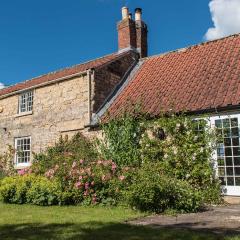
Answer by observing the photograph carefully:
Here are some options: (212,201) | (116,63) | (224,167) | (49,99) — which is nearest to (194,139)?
(224,167)

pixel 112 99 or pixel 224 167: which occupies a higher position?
pixel 112 99

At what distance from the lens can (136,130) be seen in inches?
559

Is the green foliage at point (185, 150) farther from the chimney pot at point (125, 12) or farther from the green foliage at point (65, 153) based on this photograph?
the chimney pot at point (125, 12)

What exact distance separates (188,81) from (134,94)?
265cm

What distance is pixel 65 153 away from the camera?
15.5m

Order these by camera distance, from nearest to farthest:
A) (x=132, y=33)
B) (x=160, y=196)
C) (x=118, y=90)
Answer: (x=160, y=196), (x=118, y=90), (x=132, y=33)

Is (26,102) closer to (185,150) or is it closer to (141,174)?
(185,150)

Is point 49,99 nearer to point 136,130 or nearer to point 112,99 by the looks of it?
point 112,99

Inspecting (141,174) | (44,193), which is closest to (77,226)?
(141,174)

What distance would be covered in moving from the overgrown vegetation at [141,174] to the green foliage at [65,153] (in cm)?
10

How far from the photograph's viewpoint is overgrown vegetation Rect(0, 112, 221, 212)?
9.96 meters

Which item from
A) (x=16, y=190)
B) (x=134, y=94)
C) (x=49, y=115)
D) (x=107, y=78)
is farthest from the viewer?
(x=49, y=115)

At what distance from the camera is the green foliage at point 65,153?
561 inches

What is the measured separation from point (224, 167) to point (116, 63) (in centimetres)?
858
